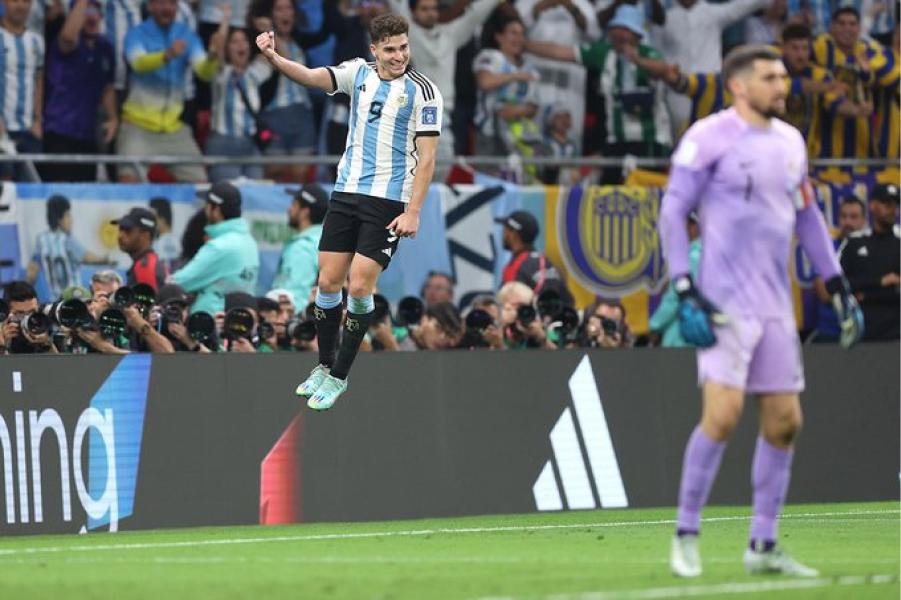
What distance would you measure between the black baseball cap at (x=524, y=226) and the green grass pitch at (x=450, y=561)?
3.43 m

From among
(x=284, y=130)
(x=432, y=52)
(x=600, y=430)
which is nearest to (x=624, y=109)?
(x=432, y=52)

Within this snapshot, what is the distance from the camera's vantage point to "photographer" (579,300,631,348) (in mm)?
18375

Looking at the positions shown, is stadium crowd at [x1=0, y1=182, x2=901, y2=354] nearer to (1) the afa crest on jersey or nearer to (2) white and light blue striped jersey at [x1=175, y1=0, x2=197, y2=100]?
(1) the afa crest on jersey

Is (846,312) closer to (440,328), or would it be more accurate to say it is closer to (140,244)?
(440,328)

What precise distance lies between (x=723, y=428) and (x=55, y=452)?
651 centimetres

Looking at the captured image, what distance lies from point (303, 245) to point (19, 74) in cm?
336

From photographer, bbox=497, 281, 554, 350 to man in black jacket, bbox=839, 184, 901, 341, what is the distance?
366 cm

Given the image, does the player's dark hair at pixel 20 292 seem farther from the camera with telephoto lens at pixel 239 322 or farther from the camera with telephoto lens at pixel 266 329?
the camera with telephoto lens at pixel 266 329

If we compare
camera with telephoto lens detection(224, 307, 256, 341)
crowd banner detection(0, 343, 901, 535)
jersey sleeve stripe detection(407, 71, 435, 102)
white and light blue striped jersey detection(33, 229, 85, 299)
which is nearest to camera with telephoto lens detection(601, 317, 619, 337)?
crowd banner detection(0, 343, 901, 535)

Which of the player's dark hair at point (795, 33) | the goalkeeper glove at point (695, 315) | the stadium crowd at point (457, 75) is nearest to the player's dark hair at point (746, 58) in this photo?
the goalkeeper glove at point (695, 315)

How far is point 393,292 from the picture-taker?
64.0ft

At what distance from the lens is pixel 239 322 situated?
1611 cm

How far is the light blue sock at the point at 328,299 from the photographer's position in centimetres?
1436

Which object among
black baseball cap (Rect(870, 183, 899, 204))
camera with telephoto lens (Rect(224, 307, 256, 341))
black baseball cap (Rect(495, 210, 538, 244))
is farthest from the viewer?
black baseball cap (Rect(870, 183, 899, 204))
